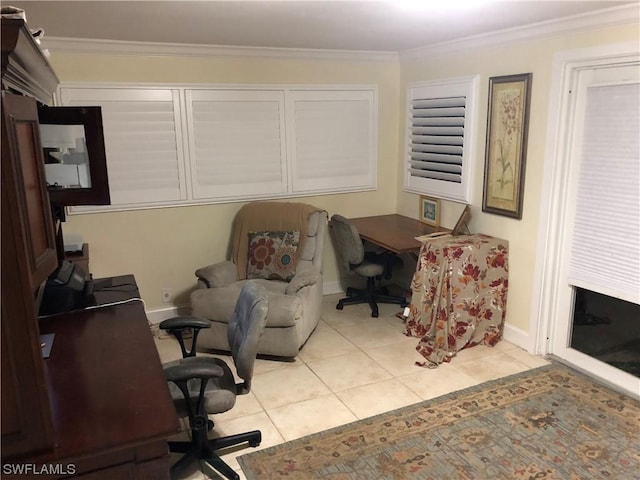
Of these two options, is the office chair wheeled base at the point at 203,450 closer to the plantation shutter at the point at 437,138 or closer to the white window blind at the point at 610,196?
the white window blind at the point at 610,196

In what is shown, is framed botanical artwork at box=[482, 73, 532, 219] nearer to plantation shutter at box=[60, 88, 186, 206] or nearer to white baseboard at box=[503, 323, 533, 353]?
→ white baseboard at box=[503, 323, 533, 353]

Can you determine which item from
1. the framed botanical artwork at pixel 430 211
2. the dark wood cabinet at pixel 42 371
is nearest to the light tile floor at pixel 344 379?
the dark wood cabinet at pixel 42 371

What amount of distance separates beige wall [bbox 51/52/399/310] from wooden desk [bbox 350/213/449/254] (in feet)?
1.27

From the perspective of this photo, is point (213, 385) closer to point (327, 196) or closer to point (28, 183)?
point (28, 183)

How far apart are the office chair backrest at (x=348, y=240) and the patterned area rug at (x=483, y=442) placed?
1538mm

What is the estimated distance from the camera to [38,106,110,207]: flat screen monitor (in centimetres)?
231

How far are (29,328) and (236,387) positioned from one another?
1.34 meters

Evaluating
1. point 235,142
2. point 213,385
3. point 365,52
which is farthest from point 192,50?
point 213,385

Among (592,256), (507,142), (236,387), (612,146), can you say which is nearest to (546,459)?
(592,256)

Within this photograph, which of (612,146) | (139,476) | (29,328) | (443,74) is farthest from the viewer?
(443,74)

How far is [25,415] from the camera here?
1.35m

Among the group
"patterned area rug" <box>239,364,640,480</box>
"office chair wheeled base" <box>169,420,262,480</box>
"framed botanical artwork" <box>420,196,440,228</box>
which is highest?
"framed botanical artwork" <box>420,196,440,228</box>

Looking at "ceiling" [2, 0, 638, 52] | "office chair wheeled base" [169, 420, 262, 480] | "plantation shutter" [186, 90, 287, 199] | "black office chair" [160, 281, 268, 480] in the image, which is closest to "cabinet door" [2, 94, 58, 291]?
"black office chair" [160, 281, 268, 480]

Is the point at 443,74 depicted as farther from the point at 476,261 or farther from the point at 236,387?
the point at 236,387
